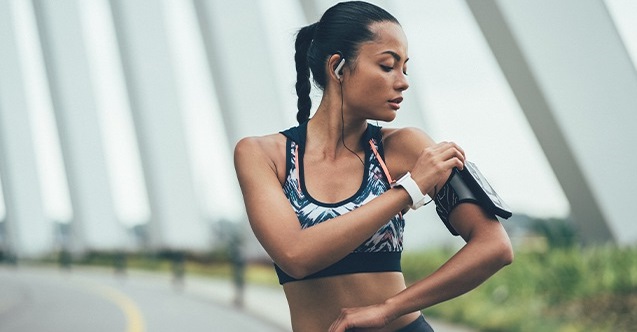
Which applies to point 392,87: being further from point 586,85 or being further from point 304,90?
point 586,85

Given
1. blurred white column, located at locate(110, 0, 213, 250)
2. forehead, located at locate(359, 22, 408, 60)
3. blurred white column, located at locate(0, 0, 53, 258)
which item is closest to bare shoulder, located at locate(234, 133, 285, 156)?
forehead, located at locate(359, 22, 408, 60)

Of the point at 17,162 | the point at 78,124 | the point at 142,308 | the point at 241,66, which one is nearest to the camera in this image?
the point at 142,308

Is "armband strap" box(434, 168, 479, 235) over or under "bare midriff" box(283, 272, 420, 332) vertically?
over

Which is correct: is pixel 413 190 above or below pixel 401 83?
below

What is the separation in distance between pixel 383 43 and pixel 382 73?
0.22 ft

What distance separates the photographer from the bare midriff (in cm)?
189

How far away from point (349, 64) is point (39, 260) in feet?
180

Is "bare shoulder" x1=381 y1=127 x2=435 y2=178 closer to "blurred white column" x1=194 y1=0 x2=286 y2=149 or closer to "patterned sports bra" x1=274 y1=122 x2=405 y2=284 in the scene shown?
"patterned sports bra" x1=274 y1=122 x2=405 y2=284

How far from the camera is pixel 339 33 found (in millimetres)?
1913

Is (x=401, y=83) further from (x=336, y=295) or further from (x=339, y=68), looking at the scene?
(x=336, y=295)

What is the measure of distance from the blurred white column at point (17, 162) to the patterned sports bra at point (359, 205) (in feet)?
161

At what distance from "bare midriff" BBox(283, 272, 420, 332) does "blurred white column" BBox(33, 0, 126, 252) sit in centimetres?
3963

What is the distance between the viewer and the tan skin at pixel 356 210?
5.88 ft

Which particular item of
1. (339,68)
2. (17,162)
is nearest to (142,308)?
(339,68)
